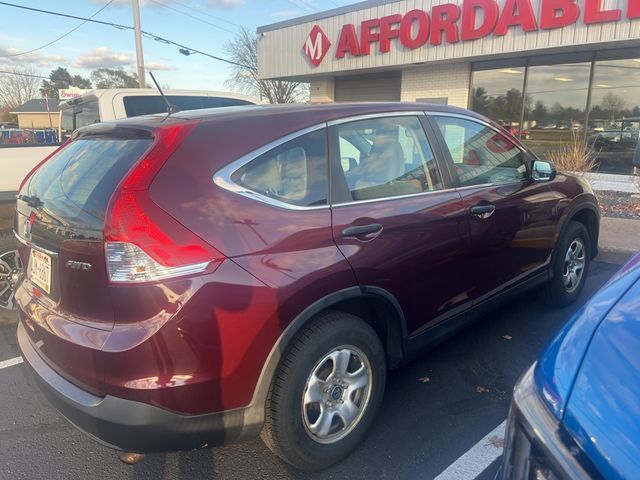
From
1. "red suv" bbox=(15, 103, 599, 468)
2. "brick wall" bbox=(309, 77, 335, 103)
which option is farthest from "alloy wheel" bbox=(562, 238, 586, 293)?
"brick wall" bbox=(309, 77, 335, 103)

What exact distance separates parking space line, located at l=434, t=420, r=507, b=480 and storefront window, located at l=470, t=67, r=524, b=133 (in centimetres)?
1176

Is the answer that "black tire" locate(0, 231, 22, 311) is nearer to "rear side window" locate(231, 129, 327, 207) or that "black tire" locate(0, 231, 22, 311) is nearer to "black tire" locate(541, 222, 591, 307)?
"rear side window" locate(231, 129, 327, 207)

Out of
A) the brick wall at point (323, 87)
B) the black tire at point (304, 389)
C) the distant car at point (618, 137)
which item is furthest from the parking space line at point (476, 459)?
the brick wall at point (323, 87)

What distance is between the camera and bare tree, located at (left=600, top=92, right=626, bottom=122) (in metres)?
10.9

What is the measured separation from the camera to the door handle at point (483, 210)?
2988mm

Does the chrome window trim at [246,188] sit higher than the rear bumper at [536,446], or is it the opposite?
the chrome window trim at [246,188]

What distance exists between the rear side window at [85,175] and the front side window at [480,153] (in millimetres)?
1933

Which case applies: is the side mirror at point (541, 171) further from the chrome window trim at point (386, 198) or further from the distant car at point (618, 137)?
the distant car at point (618, 137)

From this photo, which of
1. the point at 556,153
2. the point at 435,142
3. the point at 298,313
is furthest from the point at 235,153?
the point at 556,153

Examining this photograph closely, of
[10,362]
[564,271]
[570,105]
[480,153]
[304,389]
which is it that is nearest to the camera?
[304,389]

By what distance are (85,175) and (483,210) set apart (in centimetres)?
231

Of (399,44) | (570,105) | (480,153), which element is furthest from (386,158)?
(399,44)

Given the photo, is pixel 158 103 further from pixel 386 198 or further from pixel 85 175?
pixel 386 198

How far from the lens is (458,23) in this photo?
39.2 ft
